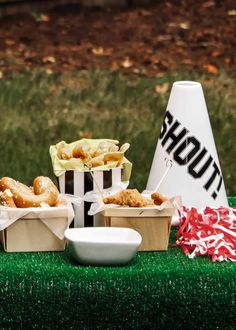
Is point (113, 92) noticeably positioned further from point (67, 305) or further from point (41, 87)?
point (67, 305)

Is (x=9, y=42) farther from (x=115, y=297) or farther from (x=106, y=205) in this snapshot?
(x=115, y=297)

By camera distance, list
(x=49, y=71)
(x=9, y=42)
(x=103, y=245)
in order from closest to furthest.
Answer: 1. (x=103, y=245)
2. (x=49, y=71)
3. (x=9, y=42)

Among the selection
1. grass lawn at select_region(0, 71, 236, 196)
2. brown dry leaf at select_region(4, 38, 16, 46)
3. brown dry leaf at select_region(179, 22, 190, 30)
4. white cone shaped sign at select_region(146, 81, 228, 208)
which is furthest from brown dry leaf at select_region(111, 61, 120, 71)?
white cone shaped sign at select_region(146, 81, 228, 208)

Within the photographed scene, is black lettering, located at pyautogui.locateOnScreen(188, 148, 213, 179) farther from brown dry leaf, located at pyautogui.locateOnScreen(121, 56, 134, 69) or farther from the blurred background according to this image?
brown dry leaf, located at pyautogui.locateOnScreen(121, 56, 134, 69)

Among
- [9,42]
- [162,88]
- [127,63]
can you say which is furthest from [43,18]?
[162,88]

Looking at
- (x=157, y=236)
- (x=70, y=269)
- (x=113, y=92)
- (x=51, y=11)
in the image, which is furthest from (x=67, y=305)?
(x=51, y=11)

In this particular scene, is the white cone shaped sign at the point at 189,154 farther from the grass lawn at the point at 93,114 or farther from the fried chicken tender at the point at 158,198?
the grass lawn at the point at 93,114

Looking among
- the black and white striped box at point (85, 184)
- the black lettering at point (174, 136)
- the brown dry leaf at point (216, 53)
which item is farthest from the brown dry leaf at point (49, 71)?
the black and white striped box at point (85, 184)
